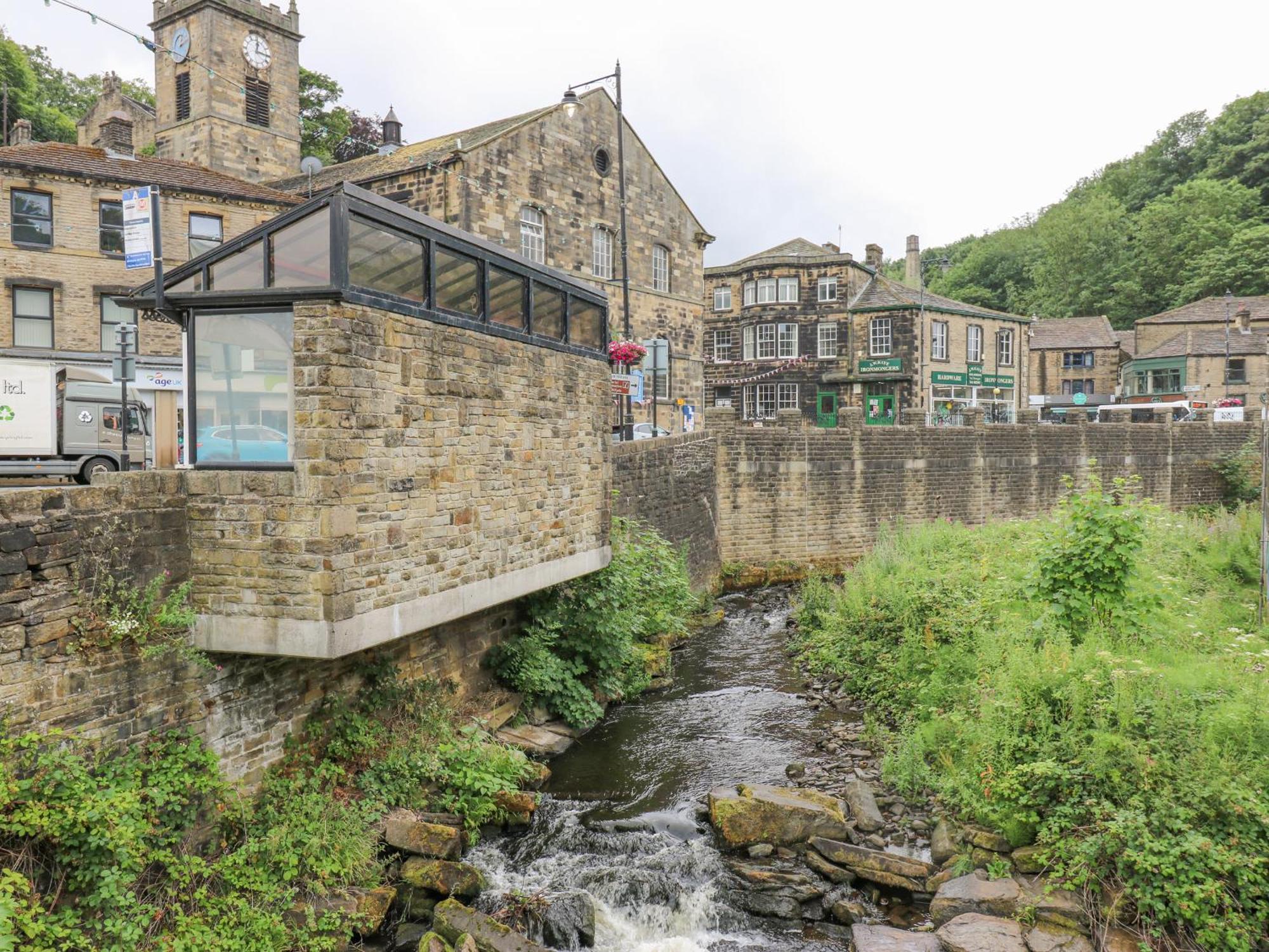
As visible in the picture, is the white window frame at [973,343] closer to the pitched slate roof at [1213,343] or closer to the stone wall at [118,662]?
the pitched slate roof at [1213,343]

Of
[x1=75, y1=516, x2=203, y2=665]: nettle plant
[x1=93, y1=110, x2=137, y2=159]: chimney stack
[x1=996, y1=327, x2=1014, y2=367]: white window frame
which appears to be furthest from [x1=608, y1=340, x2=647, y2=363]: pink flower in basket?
[x1=996, y1=327, x2=1014, y2=367]: white window frame

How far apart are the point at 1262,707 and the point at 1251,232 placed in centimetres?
5548

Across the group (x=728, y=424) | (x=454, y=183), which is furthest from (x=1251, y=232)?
(x=454, y=183)

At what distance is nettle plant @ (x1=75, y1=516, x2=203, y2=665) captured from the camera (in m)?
6.75

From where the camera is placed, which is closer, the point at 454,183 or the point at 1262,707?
the point at 1262,707

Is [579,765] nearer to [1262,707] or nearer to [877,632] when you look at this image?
[877,632]

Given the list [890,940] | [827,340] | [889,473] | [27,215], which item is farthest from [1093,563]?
[827,340]

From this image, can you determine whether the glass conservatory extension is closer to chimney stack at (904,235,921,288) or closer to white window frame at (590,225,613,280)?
white window frame at (590,225,613,280)

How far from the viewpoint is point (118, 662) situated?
6.89 m

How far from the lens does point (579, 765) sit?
11.1 m

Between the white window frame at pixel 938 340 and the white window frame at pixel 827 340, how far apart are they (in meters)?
4.16

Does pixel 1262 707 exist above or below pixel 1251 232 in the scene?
below

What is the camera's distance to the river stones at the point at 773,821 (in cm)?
897

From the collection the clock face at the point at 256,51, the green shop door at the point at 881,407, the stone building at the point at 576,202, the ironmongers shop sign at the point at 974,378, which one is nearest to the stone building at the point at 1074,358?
the ironmongers shop sign at the point at 974,378
